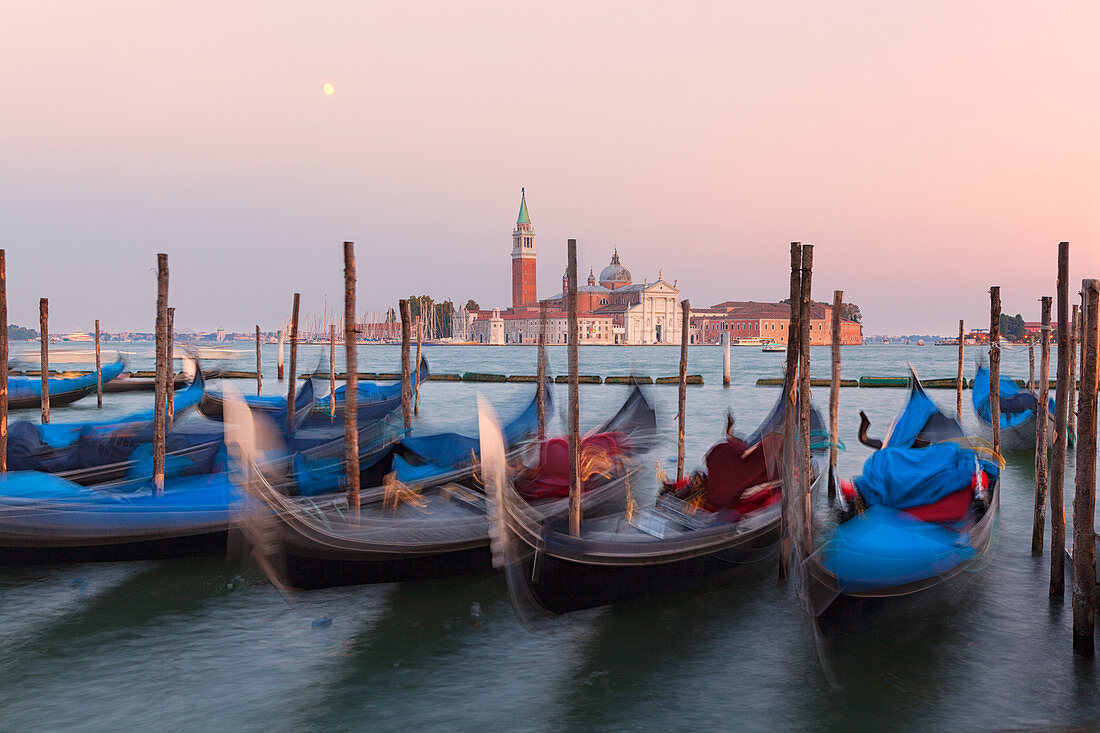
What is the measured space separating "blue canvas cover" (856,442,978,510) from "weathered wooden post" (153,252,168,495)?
4871 millimetres

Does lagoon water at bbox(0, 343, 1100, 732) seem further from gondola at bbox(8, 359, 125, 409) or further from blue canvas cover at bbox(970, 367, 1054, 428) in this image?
gondola at bbox(8, 359, 125, 409)

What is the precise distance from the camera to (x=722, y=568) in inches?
181

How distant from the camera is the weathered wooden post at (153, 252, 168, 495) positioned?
5.57 meters

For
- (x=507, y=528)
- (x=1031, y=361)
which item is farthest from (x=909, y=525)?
(x=1031, y=361)

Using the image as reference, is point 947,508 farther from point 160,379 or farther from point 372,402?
point 372,402

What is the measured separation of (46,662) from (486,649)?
Result: 6.73 ft

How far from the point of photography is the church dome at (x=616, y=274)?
8488 cm

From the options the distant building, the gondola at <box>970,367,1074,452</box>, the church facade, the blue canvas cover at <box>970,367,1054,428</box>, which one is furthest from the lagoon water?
the distant building

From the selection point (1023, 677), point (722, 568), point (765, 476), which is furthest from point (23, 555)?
point (1023, 677)

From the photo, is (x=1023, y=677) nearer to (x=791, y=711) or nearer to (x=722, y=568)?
(x=791, y=711)

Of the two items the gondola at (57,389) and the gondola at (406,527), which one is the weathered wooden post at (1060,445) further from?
the gondola at (57,389)

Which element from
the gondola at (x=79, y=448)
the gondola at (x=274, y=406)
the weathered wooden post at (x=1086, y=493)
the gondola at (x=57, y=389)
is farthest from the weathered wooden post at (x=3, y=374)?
the gondola at (x=57, y=389)

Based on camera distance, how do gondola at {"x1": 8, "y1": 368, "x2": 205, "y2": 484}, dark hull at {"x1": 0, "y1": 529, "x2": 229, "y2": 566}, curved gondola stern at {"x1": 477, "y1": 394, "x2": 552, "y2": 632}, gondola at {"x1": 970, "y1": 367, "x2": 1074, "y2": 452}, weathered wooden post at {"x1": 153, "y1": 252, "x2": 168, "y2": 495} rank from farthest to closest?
gondola at {"x1": 970, "y1": 367, "x2": 1074, "y2": 452} → gondola at {"x1": 8, "y1": 368, "x2": 205, "y2": 484} → weathered wooden post at {"x1": 153, "y1": 252, "x2": 168, "y2": 495} → dark hull at {"x1": 0, "y1": 529, "x2": 229, "y2": 566} → curved gondola stern at {"x1": 477, "y1": 394, "x2": 552, "y2": 632}

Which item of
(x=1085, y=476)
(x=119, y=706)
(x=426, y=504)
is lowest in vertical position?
(x=119, y=706)
